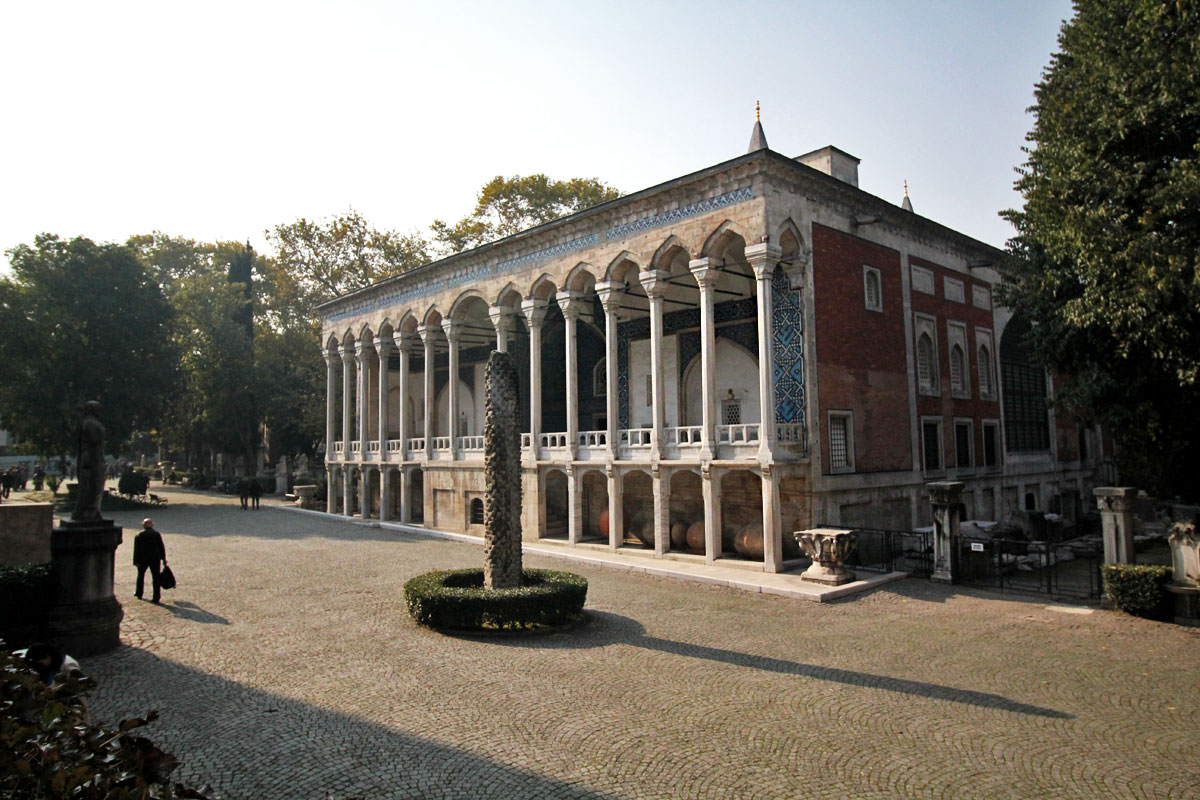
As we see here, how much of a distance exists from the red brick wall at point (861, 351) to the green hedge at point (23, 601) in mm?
15160

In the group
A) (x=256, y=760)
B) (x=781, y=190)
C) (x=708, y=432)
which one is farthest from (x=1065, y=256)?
(x=256, y=760)

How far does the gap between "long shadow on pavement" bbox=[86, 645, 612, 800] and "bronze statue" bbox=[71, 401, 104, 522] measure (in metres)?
2.98

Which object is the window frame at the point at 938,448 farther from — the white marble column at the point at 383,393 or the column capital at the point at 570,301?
the white marble column at the point at 383,393

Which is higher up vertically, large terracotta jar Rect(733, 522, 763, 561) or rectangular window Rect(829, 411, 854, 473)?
rectangular window Rect(829, 411, 854, 473)

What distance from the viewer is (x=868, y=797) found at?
19.6 feet

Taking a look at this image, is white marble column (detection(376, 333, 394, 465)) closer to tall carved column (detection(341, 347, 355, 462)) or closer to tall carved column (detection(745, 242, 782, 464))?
tall carved column (detection(341, 347, 355, 462))

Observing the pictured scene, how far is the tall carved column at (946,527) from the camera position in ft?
49.6

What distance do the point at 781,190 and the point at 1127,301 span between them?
7731mm

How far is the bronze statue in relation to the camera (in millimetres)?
10758

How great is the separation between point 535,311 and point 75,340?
23010 millimetres

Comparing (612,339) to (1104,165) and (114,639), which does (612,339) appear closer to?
(1104,165)

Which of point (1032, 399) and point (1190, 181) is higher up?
point (1190, 181)

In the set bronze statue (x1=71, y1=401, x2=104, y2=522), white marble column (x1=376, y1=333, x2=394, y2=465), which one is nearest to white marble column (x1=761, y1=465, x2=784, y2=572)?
bronze statue (x1=71, y1=401, x2=104, y2=522)

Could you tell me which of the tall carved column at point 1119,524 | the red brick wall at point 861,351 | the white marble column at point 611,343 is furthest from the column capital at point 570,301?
the tall carved column at point 1119,524
